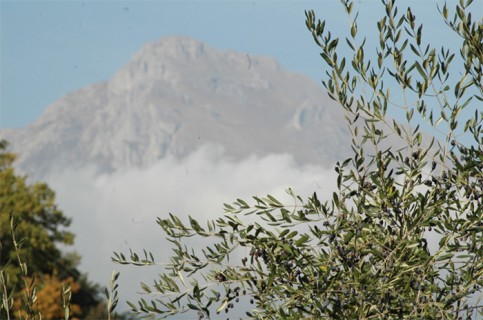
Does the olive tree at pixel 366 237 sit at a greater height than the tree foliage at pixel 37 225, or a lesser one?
lesser

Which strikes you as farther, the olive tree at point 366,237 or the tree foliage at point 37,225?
the tree foliage at point 37,225

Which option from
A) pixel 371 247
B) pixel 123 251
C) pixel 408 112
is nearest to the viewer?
pixel 371 247

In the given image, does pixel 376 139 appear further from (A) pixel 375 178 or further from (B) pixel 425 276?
(B) pixel 425 276

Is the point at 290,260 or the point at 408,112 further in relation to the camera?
the point at 408,112

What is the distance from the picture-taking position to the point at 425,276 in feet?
24.3

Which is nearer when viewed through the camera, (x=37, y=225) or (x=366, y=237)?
(x=366, y=237)

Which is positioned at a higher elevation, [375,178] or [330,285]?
[375,178]

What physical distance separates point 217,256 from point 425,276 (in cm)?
189

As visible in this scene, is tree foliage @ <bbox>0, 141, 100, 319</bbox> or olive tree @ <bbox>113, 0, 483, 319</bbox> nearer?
olive tree @ <bbox>113, 0, 483, 319</bbox>

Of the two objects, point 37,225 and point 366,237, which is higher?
point 37,225

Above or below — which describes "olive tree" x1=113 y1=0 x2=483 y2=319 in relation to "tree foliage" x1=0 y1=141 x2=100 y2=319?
below

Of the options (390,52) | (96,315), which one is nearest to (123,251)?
(390,52)

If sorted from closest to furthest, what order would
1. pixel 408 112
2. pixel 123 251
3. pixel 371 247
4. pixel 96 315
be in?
pixel 371 247 < pixel 408 112 < pixel 123 251 < pixel 96 315

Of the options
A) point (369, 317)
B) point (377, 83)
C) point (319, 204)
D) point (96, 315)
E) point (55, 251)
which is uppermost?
point (55, 251)
